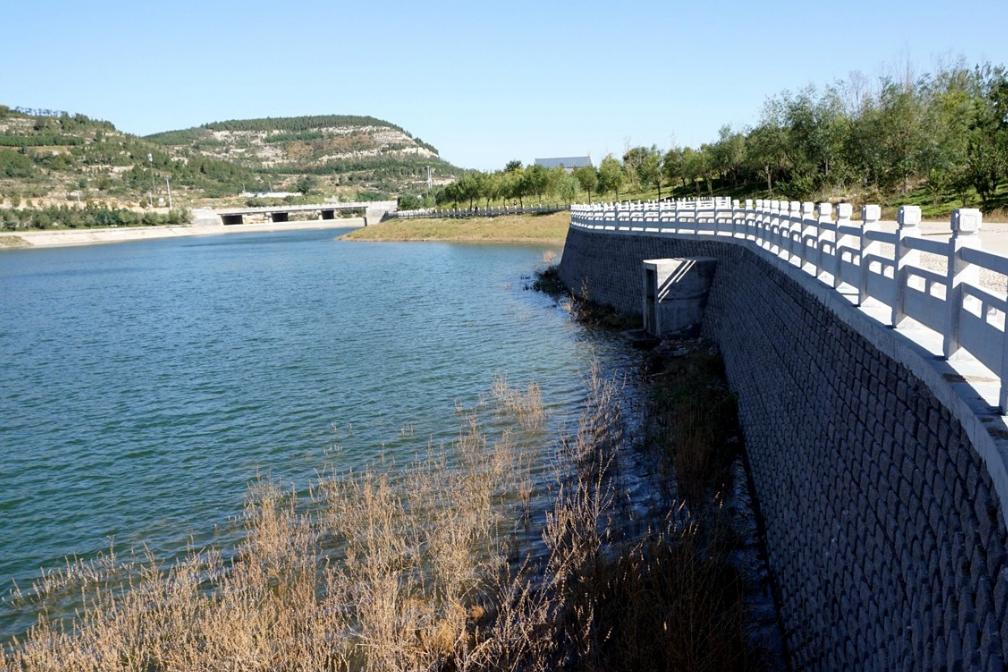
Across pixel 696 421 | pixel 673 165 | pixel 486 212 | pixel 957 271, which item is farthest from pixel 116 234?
pixel 957 271

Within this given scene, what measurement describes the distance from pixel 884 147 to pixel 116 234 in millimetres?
133628

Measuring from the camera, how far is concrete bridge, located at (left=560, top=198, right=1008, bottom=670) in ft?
15.2

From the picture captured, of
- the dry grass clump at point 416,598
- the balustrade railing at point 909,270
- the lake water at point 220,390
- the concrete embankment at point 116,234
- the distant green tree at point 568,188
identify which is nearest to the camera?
the balustrade railing at point 909,270

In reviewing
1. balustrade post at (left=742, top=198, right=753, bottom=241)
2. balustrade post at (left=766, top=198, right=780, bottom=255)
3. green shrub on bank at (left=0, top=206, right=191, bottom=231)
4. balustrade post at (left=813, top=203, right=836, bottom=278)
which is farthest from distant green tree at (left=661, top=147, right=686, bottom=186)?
green shrub on bank at (left=0, top=206, right=191, bottom=231)

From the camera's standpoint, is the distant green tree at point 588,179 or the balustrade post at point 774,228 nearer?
the balustrade post at point 774,228

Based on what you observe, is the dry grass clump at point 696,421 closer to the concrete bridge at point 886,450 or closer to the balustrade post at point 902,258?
the concrete bridge at point 886,450

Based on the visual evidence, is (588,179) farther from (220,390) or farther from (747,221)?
(220,390)

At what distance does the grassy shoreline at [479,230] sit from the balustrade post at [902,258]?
223 ft

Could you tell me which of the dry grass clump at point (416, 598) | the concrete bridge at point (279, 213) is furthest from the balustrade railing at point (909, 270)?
the concrete bridge at point (279, 213)

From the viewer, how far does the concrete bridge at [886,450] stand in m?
4.62

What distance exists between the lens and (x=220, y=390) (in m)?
21.7

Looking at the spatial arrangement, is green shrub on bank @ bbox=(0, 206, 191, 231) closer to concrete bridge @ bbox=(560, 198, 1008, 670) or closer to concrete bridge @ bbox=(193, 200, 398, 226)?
concrete bridge @ bbox=(193, 200, 398, 226)

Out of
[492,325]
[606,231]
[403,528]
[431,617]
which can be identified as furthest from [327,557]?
[606,231]

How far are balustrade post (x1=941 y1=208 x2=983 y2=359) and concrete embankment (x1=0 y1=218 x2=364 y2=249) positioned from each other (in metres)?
145
